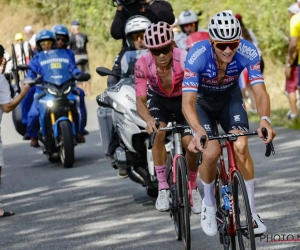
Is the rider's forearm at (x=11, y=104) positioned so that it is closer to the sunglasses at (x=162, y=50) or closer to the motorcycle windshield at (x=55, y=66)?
the sunglasses at (x=162, y=50)

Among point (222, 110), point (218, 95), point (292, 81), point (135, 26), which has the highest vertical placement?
point (135, 26)

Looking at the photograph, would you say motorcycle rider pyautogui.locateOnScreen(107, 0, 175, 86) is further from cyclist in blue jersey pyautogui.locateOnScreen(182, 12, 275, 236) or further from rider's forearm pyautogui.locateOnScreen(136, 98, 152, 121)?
cyclist in blue jersey pyautogui.locateOnScreen(182, 12, 275, 236)

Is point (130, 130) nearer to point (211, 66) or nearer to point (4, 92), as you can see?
point (4, 92)

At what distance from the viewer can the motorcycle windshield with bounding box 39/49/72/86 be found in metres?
15.1

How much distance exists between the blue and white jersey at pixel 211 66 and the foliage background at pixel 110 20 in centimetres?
1093

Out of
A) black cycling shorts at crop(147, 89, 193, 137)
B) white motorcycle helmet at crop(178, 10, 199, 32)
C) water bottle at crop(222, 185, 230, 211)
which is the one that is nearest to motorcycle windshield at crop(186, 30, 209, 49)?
white motorcycle helmet at crop(178, 10, 199, 32)

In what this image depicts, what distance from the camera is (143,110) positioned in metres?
9.20

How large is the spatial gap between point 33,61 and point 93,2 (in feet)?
72.2

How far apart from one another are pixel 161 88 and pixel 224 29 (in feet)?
6.44

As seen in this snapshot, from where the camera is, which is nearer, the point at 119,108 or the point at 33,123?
the point at 119,108

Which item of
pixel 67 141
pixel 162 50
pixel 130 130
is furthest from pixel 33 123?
pixel 162 50

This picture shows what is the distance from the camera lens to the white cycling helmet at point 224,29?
7.68 m

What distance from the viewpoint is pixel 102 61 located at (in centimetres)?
3675

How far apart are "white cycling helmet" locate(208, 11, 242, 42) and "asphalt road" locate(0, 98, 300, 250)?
5.77 ft
